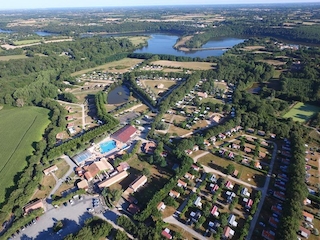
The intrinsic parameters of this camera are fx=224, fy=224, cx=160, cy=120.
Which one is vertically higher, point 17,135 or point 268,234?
point 268,234

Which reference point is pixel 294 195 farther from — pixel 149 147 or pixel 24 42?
pixel 24 42

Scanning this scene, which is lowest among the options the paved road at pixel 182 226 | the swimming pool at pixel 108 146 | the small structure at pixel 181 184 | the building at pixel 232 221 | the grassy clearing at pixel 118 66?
the grassy clearing at pixel 118 66

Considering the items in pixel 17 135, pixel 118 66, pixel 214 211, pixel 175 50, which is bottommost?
pixel 175 50

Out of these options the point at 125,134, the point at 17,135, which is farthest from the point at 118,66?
the point at 125,134

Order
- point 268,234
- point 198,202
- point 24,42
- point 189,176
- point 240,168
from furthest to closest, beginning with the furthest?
point 24,42 < point 240,168 < point 189,176 < point 198,202 < point 268,234

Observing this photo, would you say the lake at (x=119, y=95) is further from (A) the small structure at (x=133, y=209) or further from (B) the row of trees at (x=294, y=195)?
(B) the row of trees at (x=294, y=195)

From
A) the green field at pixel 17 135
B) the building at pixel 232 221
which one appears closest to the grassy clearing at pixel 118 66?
the green field at pixel 17 135

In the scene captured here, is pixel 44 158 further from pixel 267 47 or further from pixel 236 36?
pixel 236 36
